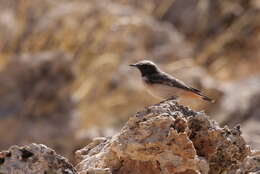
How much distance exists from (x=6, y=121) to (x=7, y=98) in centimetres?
65

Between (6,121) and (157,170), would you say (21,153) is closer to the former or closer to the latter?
(157,170)

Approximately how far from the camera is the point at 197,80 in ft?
67.0

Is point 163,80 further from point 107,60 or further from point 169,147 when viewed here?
point 107,60

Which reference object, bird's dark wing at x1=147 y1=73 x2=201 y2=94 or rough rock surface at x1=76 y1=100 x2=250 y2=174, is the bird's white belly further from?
rough rock surface at x1=76 y1=100 x2=250 y2=174

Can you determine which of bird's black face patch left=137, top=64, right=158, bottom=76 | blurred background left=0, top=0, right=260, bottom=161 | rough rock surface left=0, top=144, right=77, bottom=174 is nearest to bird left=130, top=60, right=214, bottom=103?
bird's black face patch left=137, top=64, right=158, bottom=76

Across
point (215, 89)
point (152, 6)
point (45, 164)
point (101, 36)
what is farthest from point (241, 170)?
point (152, 6)

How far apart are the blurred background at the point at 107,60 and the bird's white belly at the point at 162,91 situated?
5434 millimetres

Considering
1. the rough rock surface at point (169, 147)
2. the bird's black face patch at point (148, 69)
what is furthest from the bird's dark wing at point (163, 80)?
the rough rock surface at point (169, 147)

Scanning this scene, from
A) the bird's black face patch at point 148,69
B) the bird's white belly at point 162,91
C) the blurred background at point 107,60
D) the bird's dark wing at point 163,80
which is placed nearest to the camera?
the bird's white belly at point 162,91

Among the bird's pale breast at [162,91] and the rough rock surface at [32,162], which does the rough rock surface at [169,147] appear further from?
the bird's pale breast at [162,91]

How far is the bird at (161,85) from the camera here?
32.1ft

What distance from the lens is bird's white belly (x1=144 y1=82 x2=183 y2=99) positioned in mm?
9742

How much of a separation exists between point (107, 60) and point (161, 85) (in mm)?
11026

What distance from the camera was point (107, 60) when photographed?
2081cm
